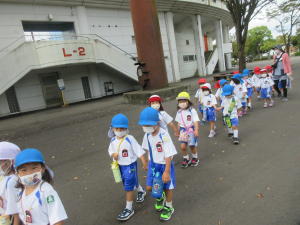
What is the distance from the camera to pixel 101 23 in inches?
749

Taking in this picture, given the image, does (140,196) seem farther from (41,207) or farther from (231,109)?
(231,109)

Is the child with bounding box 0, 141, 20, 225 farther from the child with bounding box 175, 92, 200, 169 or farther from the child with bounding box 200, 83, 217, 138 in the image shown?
the child with bounding box 200, 83, 217, 138

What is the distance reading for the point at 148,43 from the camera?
474 inches

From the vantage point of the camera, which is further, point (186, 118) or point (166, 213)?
point (186, 118)

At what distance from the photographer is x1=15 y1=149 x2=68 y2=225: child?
6.39ft

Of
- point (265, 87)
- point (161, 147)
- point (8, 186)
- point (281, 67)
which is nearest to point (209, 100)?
point (161, 147)

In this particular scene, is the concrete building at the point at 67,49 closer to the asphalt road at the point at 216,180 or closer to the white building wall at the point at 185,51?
the white building wall at the point at 185,51

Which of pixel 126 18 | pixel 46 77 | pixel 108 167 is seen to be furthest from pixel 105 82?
pixel 108 167

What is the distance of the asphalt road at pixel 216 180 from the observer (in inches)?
114

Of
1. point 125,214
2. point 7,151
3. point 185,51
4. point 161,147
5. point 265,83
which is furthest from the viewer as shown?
point 185,51

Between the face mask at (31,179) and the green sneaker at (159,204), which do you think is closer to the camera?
the face mask at (31,179)

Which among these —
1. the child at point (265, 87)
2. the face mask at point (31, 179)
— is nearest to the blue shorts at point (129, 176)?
the face mask at point (31, 179)

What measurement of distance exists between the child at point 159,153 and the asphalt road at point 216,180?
0.32m

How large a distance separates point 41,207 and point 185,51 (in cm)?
2991
